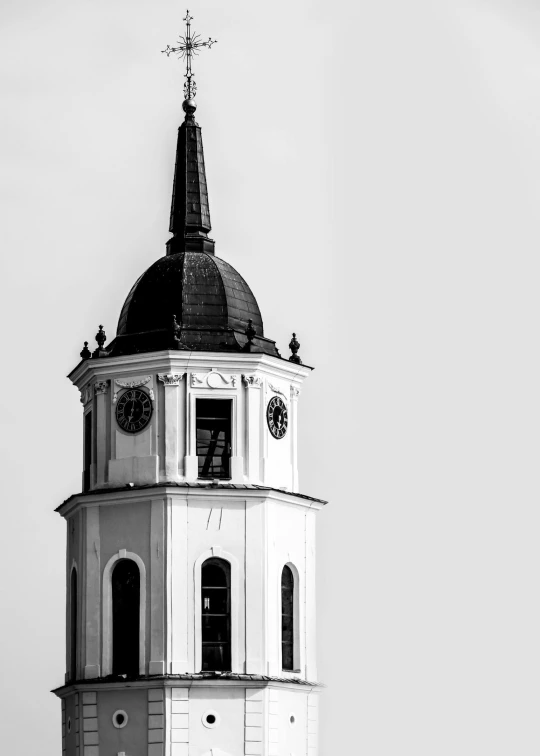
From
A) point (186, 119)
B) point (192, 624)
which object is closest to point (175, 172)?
point (186, 119)

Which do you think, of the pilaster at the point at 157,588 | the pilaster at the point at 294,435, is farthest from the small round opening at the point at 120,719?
the pilaster at the point at 294,435

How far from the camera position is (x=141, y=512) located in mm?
77125

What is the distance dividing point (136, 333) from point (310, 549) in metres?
7.23

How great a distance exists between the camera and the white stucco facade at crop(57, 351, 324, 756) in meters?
75.8

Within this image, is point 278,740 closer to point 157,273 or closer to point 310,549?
point 310,549

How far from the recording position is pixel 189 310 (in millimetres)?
78688

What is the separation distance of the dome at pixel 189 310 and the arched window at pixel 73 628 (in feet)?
20.2

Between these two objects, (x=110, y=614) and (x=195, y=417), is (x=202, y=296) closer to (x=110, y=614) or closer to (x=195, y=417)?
(x=195, y=417)

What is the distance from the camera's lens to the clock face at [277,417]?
7831cm

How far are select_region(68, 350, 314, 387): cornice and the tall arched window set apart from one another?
5304 mm

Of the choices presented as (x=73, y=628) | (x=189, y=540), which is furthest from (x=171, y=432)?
(x=73, y=628)

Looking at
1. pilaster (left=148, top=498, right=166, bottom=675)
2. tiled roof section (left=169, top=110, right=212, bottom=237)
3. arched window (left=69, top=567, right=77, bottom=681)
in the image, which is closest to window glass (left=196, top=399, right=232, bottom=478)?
pilaster (left=148, top=498, right=166, bottom=675)

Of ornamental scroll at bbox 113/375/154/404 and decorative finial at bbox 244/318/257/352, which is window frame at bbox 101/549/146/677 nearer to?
ornamental scroll at bbox 113/375/154/404

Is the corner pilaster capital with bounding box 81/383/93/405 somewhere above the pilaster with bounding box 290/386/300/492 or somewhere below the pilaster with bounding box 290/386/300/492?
above
